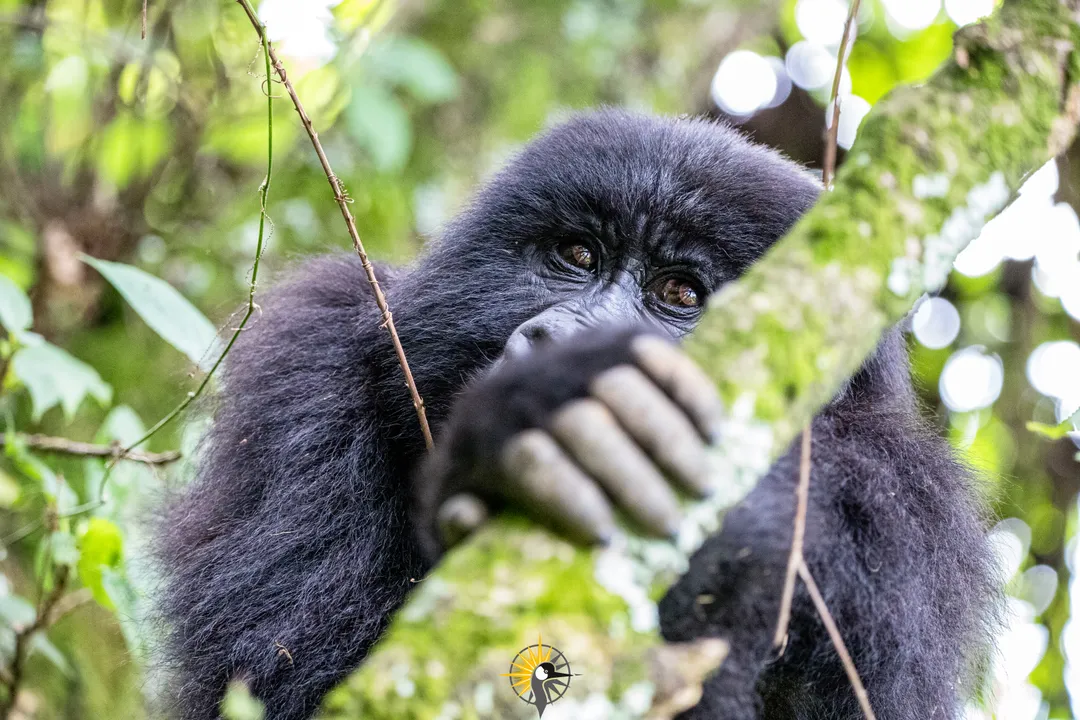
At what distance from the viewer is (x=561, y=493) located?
1.19 metres

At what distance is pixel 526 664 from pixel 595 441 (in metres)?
0.28

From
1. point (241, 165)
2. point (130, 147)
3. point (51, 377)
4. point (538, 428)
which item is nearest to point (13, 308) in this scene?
point (51, 377)

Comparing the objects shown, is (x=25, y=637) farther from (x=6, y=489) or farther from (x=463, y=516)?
(x=463, y=516)

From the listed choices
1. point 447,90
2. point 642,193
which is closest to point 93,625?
point 447,90

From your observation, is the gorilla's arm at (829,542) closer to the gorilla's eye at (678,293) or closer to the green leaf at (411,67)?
the gorilla's eye at (678,293)

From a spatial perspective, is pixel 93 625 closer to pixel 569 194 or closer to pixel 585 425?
pixel 569 194

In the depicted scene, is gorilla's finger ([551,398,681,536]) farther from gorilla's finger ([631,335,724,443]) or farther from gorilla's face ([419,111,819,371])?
gorilla's face ([419,111,819,371])

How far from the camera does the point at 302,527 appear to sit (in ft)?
8.34

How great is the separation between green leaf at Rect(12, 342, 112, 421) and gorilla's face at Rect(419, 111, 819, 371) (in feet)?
3.22

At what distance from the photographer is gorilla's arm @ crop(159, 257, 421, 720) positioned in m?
2.43

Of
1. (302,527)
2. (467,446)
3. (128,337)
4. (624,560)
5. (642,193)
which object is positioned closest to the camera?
(624,560)

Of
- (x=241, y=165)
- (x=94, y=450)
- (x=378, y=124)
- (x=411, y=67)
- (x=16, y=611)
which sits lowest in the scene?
(x=241, y=165)

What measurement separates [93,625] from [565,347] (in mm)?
3594

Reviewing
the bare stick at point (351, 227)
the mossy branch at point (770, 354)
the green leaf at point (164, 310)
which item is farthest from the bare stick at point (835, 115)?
the green leaf at point (164, 310)
